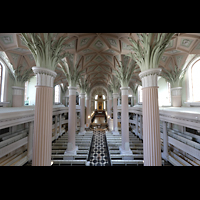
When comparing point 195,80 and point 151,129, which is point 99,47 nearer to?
point 151,129

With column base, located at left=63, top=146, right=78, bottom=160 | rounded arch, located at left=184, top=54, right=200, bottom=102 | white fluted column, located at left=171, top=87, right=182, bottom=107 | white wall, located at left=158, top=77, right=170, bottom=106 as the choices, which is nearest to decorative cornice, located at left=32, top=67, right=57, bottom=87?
column base, located at left=63, top=146, right=78, bottom=160

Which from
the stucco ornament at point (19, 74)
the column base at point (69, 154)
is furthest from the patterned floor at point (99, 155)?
the stucco ornament at point (19, 74)

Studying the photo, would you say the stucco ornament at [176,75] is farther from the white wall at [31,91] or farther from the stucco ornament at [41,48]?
the white wall at [31,91]

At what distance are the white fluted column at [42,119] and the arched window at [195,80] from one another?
10220 mm

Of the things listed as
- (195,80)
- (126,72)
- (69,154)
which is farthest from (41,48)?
(195,80)

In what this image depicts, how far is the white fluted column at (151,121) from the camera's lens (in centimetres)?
365

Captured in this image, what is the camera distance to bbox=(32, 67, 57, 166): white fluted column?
3490 millimetres

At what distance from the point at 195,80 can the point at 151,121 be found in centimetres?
767

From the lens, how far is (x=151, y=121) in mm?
3777

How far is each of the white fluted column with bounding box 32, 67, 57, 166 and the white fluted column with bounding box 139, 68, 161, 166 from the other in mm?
3449
